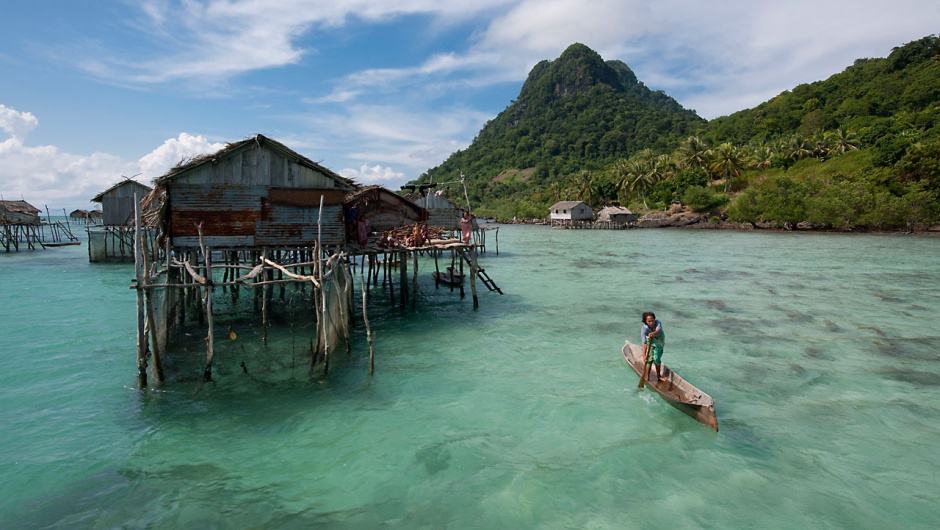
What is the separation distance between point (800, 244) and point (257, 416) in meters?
46.8

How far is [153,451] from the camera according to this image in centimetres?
841

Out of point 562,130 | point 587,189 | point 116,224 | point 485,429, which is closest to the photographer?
point 485,429

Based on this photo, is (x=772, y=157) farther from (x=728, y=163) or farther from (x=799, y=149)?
(x=728, y=163)

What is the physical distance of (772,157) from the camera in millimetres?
71500

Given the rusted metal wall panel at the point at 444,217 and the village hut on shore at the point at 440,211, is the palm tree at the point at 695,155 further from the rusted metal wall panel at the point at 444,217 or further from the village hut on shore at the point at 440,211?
the rusted metal wall panel at the point at 444,217

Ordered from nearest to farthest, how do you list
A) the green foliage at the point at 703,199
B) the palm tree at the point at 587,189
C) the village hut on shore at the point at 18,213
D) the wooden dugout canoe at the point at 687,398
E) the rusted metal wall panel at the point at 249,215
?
1. the wooden dugout canoe at the point at 687,398
2. the rusted metal wall panel at the point at 249,215
3. the village hut on shore at the point at 18,213
4. the green foliage at the point at 703,199
5. the palm tree at the point at 587,189

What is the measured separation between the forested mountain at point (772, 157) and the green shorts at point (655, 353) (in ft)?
180

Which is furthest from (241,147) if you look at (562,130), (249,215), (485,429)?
Result: (562,130)

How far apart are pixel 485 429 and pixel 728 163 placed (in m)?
73.3

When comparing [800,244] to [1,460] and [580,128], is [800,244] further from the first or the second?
[580,128]

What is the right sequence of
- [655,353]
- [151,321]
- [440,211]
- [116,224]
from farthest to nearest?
[440,211], [116,224], [655,353], [151,321]

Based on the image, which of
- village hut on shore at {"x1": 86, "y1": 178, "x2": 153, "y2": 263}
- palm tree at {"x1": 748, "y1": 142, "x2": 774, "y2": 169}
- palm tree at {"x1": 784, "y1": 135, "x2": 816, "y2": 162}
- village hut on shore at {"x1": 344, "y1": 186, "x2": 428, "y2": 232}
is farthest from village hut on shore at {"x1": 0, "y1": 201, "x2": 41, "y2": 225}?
palm tree at {"x1": 784, "y1": 135, "x2": 816, "y2": 162}

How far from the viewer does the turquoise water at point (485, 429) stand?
7.15 metres

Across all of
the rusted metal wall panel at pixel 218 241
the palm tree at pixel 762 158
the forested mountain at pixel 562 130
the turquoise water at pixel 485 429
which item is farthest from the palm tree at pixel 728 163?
the rusted metal wall panel at pixel 218 241
